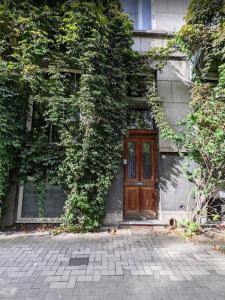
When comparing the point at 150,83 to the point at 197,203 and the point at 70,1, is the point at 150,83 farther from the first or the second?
the point at 197,203

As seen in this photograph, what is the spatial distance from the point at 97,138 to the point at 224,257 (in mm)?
3645

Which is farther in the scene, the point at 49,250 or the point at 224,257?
the point at 49,250

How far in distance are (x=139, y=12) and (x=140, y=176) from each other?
5208 millimetres

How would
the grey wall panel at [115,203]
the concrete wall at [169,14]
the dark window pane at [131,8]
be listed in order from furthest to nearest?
the dark window pane at [131,8] → the concrete wall at [169,14] → the grey wall panel at [115,203]

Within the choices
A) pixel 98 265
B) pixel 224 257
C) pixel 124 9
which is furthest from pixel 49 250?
pixel 124 9

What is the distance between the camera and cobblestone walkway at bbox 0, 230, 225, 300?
3299 millimetres

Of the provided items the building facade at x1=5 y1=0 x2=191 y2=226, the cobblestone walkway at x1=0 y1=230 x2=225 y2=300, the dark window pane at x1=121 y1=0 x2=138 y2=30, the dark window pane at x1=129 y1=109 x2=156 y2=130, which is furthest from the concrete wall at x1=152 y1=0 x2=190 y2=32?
the cobblestone walkway at x1=0 y1=230 x2=225 y2=300

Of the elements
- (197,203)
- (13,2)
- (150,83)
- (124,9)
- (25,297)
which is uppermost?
(124,9)

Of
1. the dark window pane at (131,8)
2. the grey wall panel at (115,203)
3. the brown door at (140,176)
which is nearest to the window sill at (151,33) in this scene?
the dark window pane at (131,8)

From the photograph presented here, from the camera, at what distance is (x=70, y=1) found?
6.48 m

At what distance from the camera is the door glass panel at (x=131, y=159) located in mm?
7312

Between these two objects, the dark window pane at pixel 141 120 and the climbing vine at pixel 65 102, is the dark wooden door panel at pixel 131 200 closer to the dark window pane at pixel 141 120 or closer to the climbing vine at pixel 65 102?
the climbing vine at pixel 65 102

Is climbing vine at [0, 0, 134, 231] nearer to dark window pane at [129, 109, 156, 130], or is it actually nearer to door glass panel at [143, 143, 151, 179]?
dark window pane at [129, 109, 156, 130]

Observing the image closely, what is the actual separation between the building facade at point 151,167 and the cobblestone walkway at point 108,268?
41.1 inches
